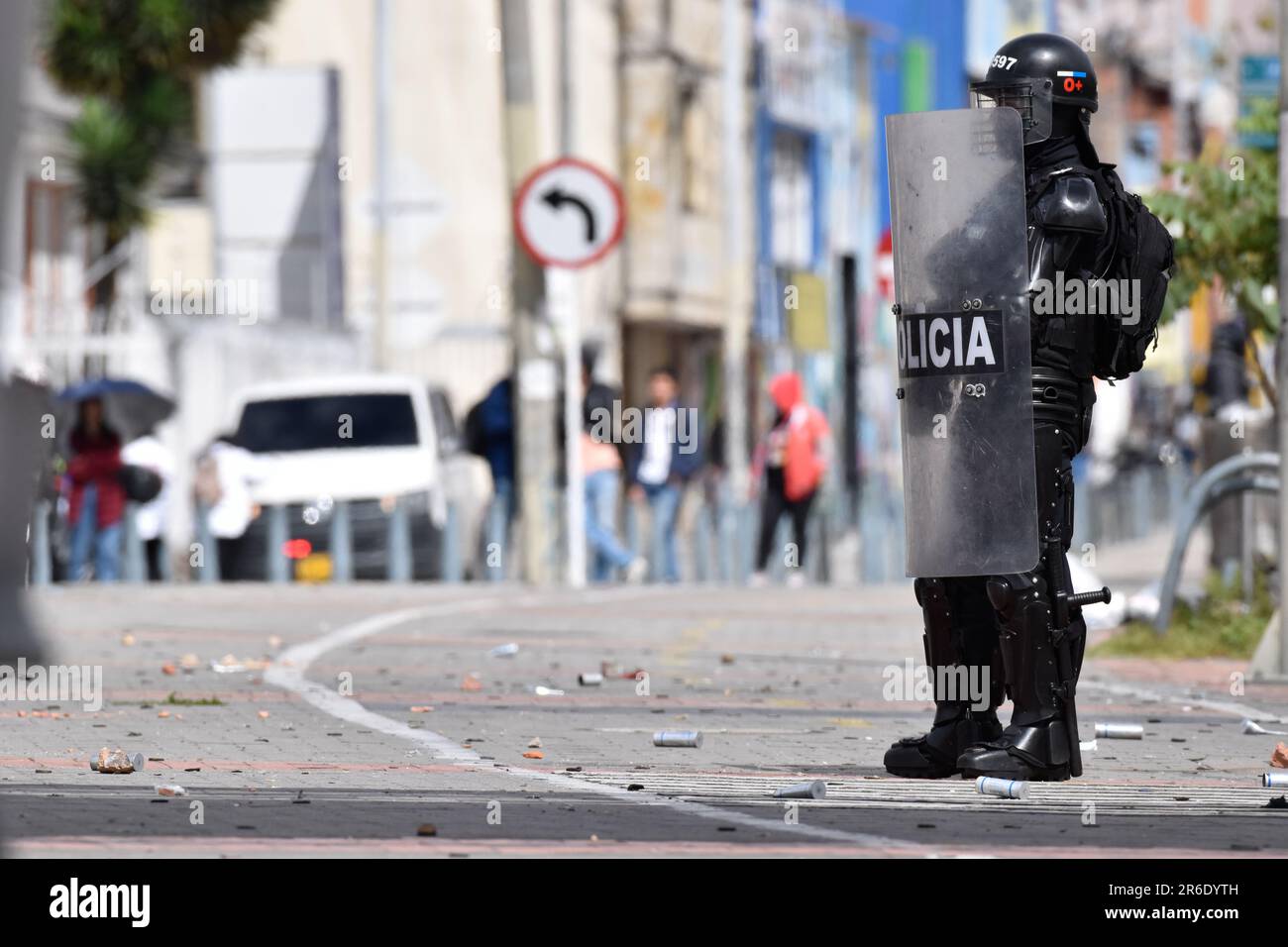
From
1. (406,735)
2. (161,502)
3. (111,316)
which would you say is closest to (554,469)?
(161,502)

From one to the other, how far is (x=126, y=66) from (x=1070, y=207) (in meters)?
30.6

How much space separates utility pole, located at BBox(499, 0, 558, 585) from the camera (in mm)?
21797

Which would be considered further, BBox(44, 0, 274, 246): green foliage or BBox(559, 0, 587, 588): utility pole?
BBox(44, 0, 274, 246): green foliage

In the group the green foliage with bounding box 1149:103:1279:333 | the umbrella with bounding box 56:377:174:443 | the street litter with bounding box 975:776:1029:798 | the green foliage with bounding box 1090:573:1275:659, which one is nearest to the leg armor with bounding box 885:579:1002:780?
the street litter with bounding box 975:776:1029:798

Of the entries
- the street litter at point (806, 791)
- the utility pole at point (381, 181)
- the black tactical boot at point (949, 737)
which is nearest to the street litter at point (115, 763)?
the street litter at point (806, 791)

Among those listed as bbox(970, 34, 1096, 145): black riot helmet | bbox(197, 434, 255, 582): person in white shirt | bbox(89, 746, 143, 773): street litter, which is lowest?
bbox(89, 746, 143, 773): street litter

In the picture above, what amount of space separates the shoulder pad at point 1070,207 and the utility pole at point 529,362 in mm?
13703

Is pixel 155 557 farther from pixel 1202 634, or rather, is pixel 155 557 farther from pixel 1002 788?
pixel 1002 788

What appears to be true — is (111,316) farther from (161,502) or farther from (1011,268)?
(1011,268)

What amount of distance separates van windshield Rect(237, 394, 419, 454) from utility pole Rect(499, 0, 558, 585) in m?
1.84

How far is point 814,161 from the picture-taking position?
52.5 m

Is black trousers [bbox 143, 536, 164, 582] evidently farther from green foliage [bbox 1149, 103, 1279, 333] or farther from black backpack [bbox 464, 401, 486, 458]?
green foliage [bbox 1149, 103, 1279, 333]

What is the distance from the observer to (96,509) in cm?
2195

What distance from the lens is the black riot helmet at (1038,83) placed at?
823 centimetres
